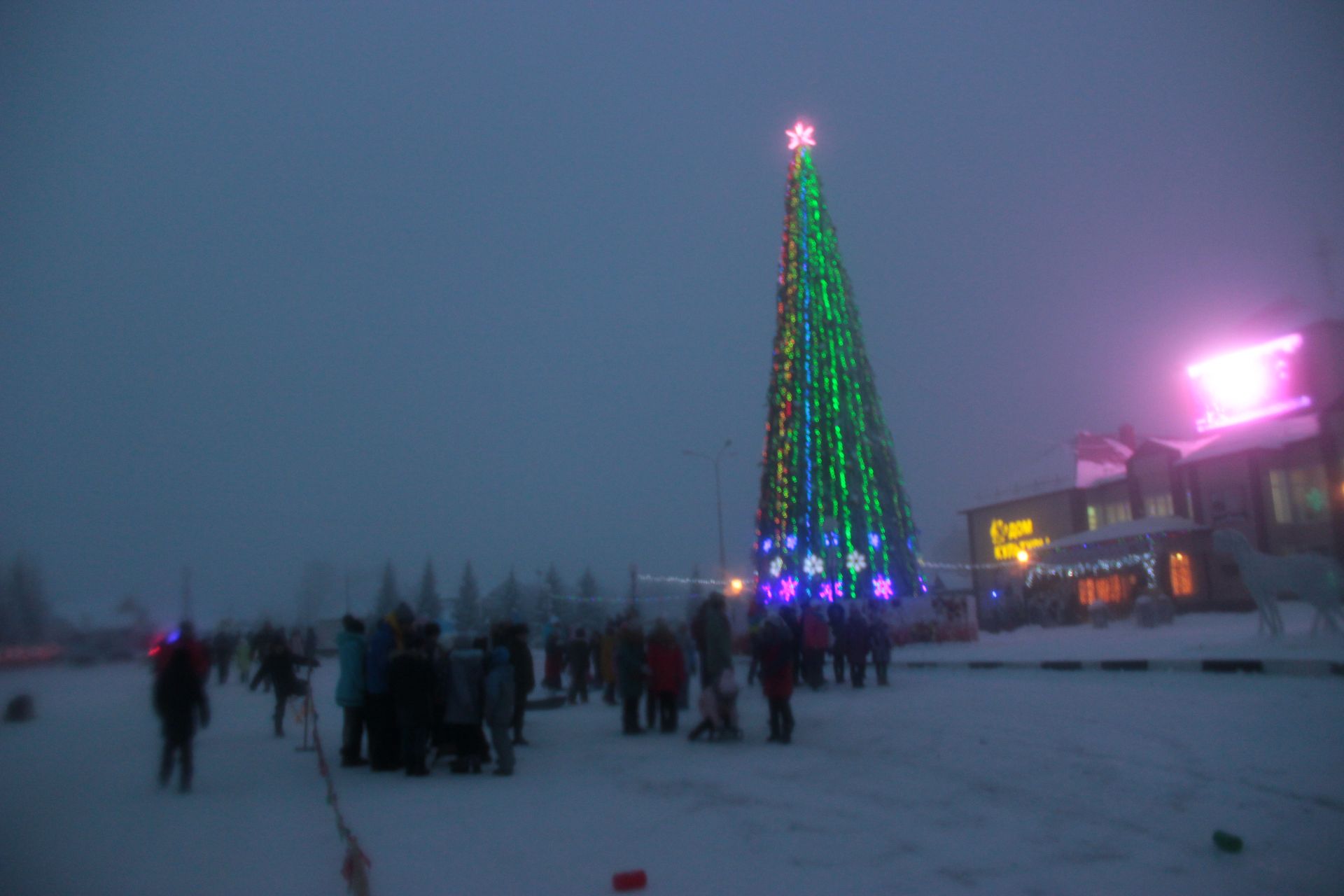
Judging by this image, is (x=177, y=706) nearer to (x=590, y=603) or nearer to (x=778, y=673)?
(x=778, y=673)

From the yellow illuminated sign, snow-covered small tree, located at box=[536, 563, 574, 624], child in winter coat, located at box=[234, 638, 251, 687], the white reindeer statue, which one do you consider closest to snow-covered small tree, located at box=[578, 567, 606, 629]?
snow-covered small tree, located at box=[536, 563, 574, 624]

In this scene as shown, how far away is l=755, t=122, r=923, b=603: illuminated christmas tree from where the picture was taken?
27719 millimetres

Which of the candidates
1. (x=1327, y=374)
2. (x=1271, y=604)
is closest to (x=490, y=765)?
(x=1271, y=604)

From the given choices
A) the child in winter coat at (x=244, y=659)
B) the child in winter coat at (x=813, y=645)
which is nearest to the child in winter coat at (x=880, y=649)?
the child in winter coat at (x=813, y=645)

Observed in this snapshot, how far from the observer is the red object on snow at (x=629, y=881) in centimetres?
559

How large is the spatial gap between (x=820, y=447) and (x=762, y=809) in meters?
20.5

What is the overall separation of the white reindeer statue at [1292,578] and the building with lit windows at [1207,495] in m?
14.0

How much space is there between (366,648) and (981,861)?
723 cm

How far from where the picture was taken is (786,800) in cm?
816

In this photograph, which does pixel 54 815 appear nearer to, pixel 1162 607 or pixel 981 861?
pixel 981 861

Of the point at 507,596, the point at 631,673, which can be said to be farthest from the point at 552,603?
the point at 631,673

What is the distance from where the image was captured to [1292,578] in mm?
15336

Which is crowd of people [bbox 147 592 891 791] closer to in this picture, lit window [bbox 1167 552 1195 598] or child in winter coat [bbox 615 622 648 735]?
child in winter coat [bbox 615 622 648 735]

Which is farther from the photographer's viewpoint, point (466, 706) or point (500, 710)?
point (466, 706)
